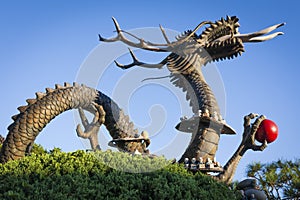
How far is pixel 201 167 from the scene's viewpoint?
5887mm

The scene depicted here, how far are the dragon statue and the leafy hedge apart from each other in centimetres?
105

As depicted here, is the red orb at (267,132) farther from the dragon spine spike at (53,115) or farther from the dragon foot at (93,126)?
the dragon foot at (93,126)

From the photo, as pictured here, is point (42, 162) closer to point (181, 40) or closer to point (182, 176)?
point (182, 176)

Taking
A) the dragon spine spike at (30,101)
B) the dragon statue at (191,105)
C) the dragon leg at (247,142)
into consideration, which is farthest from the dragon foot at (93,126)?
the dragon leg at (247,142)

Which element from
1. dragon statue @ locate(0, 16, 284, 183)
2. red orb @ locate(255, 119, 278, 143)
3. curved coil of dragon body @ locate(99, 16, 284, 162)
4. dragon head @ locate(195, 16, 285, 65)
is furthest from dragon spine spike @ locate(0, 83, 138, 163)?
red orb @ locate(255, 119, 278, 143)

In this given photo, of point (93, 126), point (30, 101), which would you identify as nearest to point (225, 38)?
point (93, 126)

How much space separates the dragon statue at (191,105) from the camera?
6.17 meters

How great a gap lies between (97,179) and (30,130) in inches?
85.9

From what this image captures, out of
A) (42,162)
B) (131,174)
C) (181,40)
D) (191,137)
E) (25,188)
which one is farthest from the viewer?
(181,40)

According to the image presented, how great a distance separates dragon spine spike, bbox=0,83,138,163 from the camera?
6078mm

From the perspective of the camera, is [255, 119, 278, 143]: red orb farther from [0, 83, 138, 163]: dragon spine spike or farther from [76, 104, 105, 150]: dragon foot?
[76, 104, 105, 150]: dragon foot

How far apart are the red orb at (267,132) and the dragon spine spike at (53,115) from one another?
217cm

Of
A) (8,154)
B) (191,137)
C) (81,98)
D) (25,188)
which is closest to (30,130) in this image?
(8,154)

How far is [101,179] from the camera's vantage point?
4438 mm
